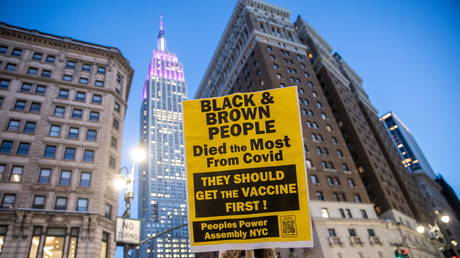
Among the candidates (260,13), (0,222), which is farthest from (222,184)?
(260,13)

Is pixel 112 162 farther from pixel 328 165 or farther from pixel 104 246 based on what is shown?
pixel 328 165

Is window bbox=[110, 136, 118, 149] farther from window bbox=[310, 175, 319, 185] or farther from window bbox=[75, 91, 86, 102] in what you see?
window bbox=[310, 175, 319, 185]

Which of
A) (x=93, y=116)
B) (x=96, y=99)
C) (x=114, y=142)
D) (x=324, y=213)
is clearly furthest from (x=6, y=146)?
(x=324, y=213)

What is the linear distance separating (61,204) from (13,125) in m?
11.1

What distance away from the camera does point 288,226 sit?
5.20m

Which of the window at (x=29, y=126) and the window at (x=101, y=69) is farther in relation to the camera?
the window at (x=101, y=69)

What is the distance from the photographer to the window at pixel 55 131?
35.7m

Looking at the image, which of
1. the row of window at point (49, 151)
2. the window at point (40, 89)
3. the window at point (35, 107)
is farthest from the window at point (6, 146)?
the window at point (40, 89)

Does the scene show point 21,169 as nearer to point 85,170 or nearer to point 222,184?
point 85,170

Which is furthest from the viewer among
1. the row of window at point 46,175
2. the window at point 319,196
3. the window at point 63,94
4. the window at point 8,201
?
the window at point 319,196

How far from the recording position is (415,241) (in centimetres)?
5409

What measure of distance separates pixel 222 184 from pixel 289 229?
1406 millimetres

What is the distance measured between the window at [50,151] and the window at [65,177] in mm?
2380

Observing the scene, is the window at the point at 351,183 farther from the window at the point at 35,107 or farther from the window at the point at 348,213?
the window at the point at 35,107
